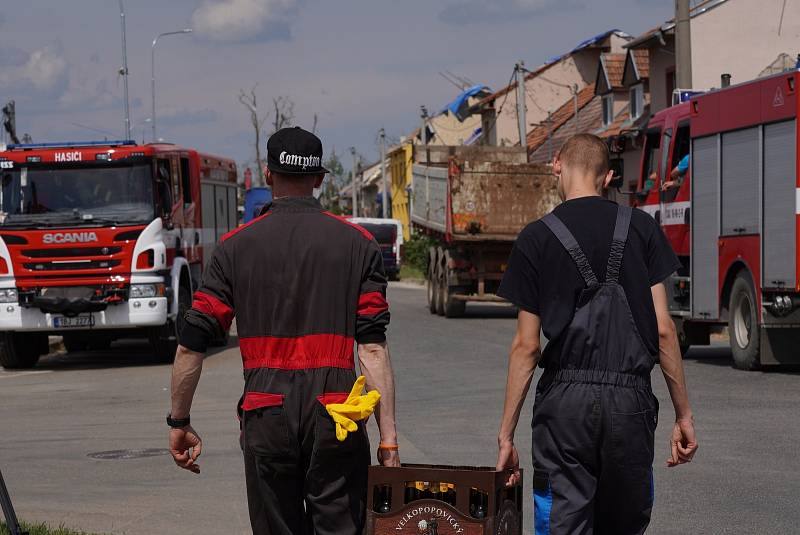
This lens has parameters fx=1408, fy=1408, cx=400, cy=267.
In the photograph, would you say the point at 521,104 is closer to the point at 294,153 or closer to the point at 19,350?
the point at 19,350

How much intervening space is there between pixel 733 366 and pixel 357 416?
1331cm

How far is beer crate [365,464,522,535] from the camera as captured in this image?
179 inches

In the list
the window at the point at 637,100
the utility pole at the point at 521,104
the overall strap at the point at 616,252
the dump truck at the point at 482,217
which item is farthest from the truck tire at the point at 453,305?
the overall strap at the point at 616,252

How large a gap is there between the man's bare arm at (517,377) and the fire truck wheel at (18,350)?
15906 millimetres

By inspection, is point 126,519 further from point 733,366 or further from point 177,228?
point 177,228

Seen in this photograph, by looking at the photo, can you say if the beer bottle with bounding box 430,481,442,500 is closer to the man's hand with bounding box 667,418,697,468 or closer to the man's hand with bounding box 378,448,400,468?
the man's hand with bounding box 378,448,400,468

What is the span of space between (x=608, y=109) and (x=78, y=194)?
33.7m

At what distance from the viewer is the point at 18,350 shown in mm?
→ 20047

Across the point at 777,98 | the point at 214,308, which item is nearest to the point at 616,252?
the point at 214,308

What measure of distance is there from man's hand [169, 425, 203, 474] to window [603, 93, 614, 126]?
4576 centimetres

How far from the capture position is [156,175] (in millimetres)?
19141

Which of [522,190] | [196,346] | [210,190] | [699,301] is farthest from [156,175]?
[196,346]

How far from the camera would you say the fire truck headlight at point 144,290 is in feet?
62.3

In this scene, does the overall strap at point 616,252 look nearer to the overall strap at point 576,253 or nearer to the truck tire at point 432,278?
the overall strap at point 576,253
